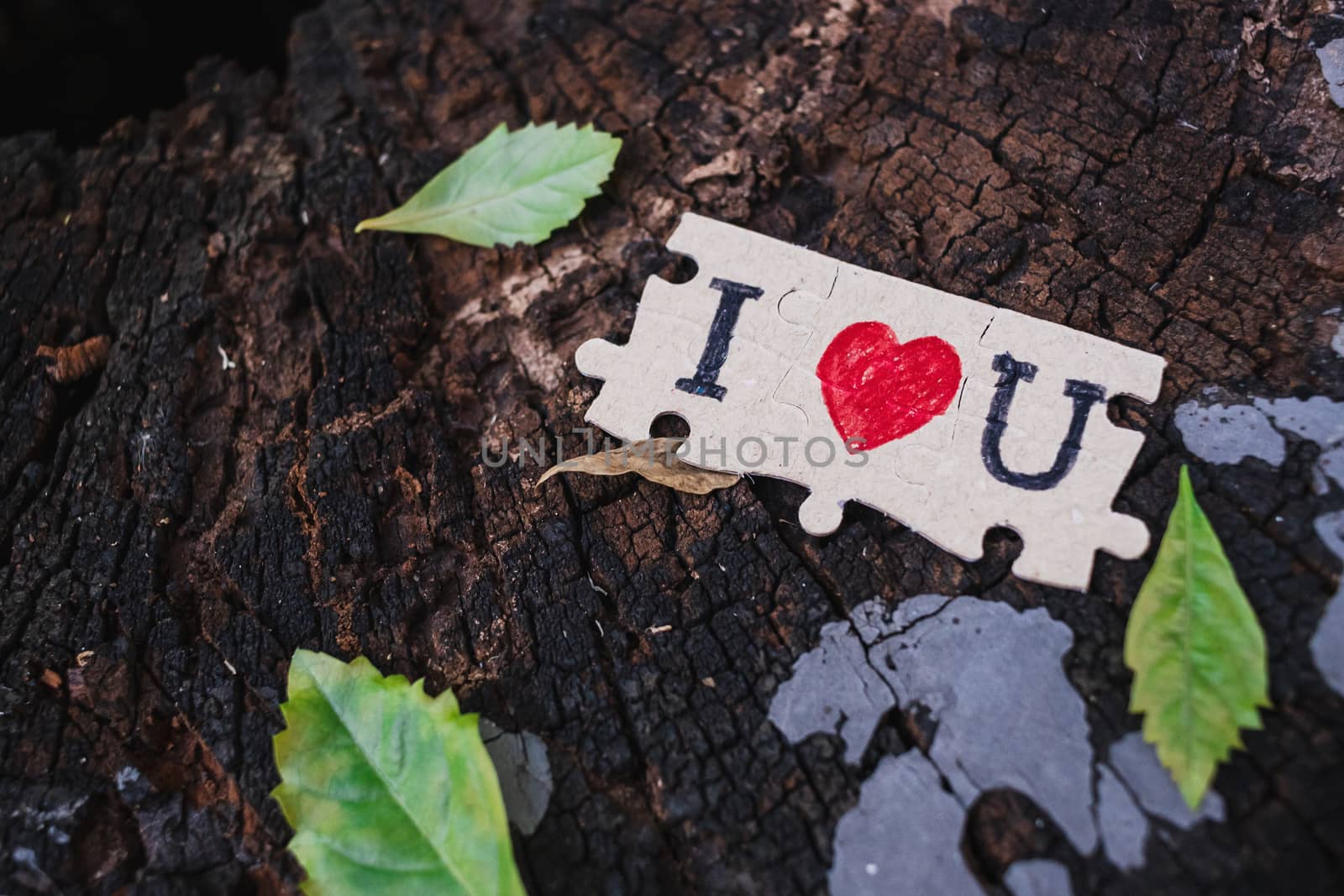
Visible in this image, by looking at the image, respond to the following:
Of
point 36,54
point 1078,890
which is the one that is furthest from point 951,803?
point 36,54

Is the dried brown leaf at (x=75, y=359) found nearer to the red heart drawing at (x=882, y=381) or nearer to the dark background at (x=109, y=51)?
the dark background at (x=109, y=51)

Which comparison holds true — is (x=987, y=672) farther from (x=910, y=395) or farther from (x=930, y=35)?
(x=930, y=35)

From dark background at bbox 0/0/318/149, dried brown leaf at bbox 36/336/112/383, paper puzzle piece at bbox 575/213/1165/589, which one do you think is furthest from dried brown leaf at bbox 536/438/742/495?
dark background at bbox 0/0/318/149

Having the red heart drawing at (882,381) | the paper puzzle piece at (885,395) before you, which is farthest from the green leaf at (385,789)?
the red heart drawing at (882,381)

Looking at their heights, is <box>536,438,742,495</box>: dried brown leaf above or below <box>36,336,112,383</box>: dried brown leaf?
above

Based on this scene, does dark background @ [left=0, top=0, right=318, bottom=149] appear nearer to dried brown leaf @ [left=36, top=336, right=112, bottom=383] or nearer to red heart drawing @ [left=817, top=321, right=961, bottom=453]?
dried brown leaf @ [left=36, top=336, right=112, bottom=383]

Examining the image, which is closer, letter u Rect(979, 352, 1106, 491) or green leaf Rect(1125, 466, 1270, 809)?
green leaf Rect(1125, 466, 1270, 809)

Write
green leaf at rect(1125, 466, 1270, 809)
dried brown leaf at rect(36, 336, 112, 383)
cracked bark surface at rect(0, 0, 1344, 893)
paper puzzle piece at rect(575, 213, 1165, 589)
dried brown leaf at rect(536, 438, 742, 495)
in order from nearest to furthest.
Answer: green leaf at rect(1125, 466, 1270, 809) < cracked bark surface at rect(0, 0, 1344, 893) < paper puzzle piece at rect(575, 213, 1165, 589) < dried brown leaf at rect(536, 438, 742, 495) < dried brown leaf at rect(36, 336, 112, 383)
